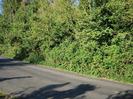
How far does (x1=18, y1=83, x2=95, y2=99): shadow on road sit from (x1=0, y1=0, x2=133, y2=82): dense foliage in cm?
558

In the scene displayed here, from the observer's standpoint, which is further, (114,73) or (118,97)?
(114,73)

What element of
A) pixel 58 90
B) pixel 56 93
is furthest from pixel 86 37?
pixel 56 93

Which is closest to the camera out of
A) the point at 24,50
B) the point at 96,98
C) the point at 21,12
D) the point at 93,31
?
the point at 96,98

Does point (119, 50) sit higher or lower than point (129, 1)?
lower

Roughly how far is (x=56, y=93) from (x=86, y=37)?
10596mm

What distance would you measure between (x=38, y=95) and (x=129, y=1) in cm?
1072

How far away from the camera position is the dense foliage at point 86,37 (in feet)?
78.2

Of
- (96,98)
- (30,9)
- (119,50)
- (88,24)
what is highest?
(30,9)

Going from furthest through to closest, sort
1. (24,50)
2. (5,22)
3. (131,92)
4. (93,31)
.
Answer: (5,22) < (24,50) < (93,31) < (131,92)

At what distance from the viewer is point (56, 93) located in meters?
16.2

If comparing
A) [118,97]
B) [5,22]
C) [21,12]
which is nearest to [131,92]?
[118,97]

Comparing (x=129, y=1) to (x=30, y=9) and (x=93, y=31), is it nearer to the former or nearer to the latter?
(x=93, y=31)

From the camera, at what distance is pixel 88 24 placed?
84.4ft

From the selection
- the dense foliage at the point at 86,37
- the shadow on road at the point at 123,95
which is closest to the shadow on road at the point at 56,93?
the shadow on road at the point at 123,95
